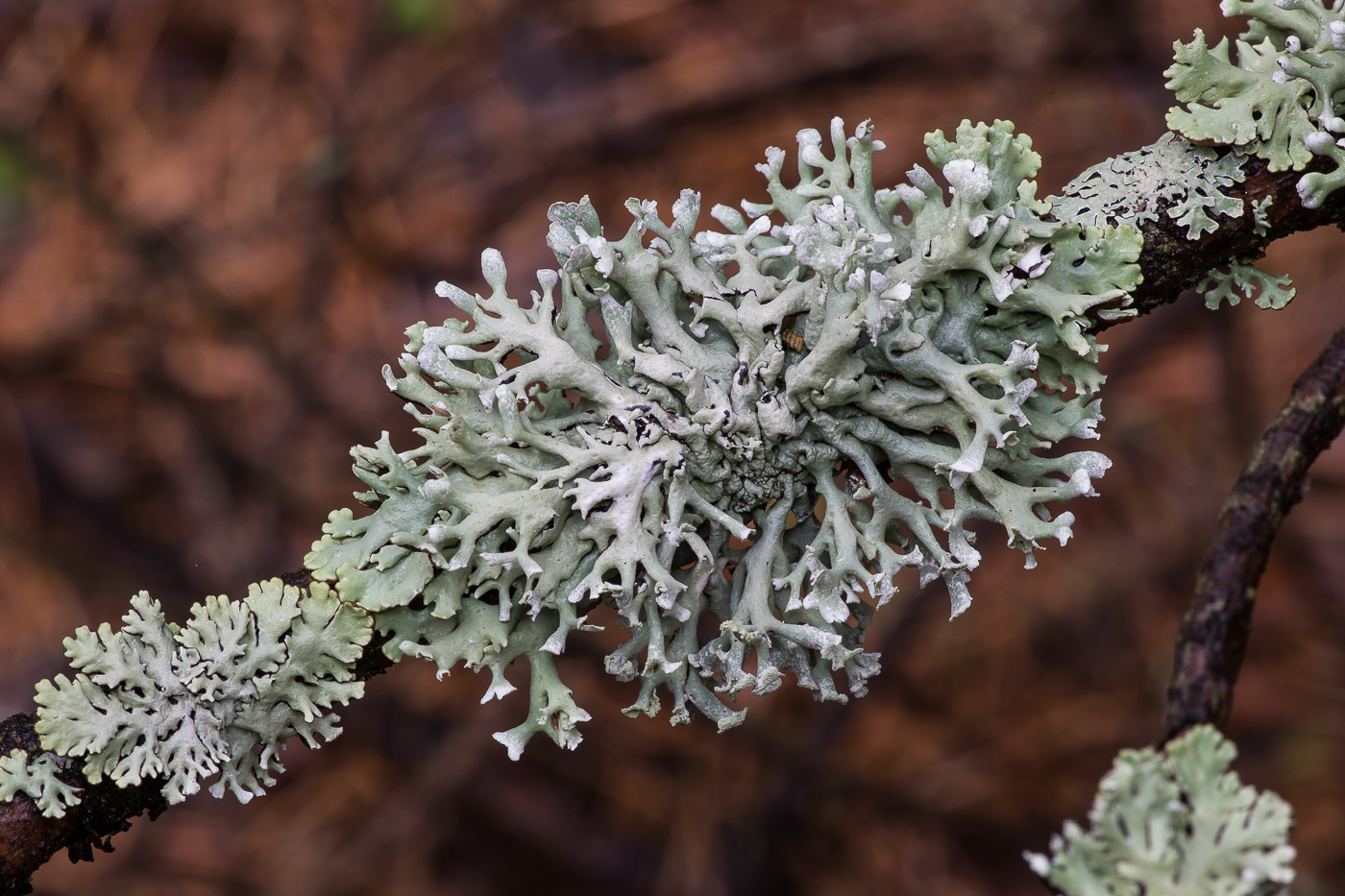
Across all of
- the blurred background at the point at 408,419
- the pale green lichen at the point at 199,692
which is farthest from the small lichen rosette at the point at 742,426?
the blurred background at the point at 408,419

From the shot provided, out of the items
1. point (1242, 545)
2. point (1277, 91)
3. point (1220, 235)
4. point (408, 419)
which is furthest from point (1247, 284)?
point (408, 419)

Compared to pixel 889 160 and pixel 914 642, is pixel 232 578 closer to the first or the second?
pixel 914 642

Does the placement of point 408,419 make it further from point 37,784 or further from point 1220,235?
point 1220,235

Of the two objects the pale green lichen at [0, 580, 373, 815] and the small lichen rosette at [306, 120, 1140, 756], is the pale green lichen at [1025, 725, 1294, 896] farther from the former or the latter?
the pale green lichen at [0, 580, 373, 815]

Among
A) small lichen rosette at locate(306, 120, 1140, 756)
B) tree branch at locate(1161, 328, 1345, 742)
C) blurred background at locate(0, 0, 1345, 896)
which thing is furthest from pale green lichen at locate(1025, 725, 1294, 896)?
blurred background at locate(0, 0, 1345, 896)

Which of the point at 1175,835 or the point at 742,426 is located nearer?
the point at 1175,835

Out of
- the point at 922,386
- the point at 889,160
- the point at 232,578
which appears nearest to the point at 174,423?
the point at 232,578
